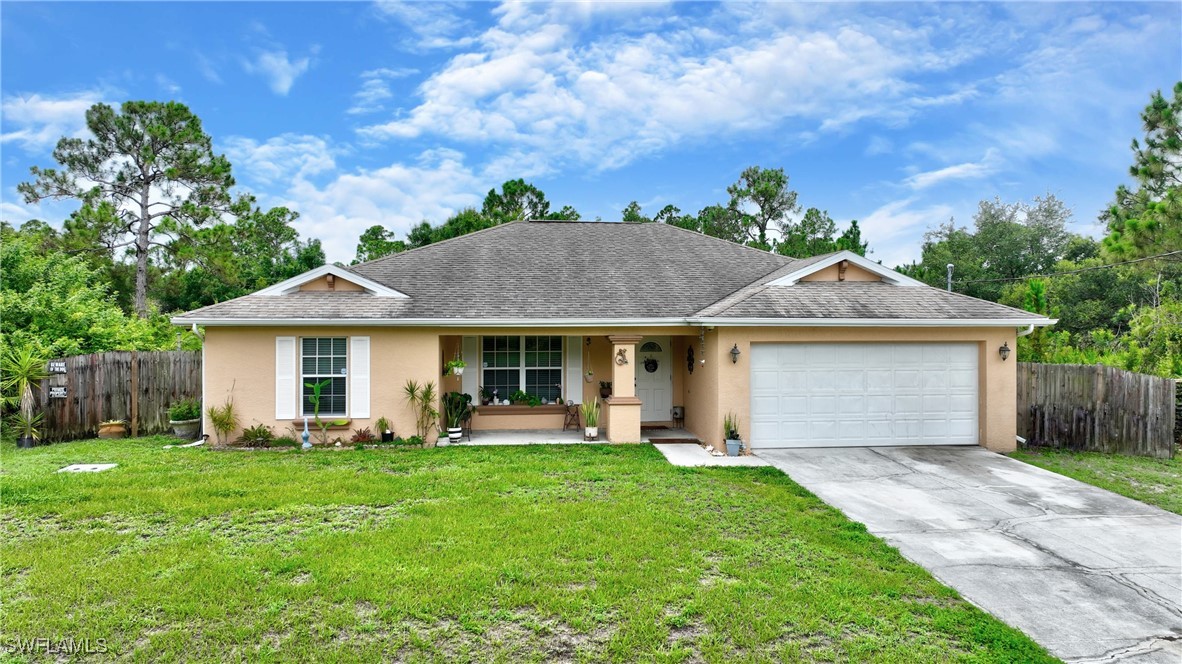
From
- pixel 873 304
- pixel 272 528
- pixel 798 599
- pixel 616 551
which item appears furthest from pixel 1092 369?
pixel 272 528

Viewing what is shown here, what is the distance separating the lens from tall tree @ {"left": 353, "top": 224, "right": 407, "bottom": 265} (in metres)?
31.3

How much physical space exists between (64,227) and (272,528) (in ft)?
75.2

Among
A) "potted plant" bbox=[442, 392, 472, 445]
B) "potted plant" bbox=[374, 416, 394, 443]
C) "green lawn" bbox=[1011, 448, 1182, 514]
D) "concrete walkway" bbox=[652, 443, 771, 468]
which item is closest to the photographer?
"green lawn" bbox=[1011, 448, 1182, 514]

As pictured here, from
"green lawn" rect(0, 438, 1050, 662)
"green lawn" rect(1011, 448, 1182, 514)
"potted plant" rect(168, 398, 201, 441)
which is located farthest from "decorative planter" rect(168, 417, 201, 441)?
"green lawn" rect(1011, 448, 1182, 514)

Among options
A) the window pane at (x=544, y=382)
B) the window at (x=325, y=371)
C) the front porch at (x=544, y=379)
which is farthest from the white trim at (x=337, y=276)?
the window pane at (x=544, y=382)

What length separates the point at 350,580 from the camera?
470 centimetres

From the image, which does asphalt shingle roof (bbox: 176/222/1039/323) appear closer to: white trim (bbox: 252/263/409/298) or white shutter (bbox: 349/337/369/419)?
white trim (bbox: 252/263/409/298)

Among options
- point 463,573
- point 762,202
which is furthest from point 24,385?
point 762,202

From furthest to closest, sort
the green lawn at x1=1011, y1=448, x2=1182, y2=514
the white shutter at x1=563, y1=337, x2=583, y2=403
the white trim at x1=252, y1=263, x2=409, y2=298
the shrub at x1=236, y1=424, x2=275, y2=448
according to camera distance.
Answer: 1. the white shutter at x1=563, y1=337, x2=583, y2=403
2. the white trim at x1=252, y1=263, x2=409, y2=298
3. the shrub at x1=236, y1=424, x2=275, y2=448
4. the green lawn at x1=1011, y1=448, x2=1182, y2=514

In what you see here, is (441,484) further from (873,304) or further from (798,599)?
(873,304)

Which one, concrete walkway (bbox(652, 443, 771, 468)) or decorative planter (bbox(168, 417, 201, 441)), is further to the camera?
decorative planter (bbox(168, 417, 201, 441))

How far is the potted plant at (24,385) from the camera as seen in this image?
1069 centimetres

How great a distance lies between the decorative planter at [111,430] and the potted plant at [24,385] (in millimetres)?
955

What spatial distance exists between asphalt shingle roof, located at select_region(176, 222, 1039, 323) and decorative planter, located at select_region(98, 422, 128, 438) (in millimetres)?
3371
